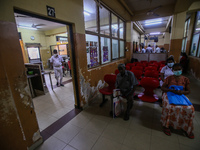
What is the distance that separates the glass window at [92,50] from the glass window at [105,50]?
41cm

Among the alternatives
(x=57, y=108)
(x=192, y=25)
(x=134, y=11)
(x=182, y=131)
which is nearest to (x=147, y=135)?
(x=182, y=131)

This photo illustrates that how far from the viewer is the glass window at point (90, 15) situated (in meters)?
3.39

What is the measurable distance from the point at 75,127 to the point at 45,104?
1.70 meters

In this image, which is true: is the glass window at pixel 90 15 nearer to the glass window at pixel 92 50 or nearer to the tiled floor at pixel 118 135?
the glass window at pixel 92 50

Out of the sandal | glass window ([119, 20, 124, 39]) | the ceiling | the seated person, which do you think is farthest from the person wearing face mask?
the ceiling

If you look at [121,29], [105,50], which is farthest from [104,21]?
[121,29]

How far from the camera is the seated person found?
1.86m

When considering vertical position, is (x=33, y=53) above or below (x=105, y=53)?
above

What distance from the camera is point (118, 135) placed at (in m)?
2.08

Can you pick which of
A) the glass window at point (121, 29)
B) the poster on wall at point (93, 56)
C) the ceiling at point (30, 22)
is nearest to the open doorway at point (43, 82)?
the ceiling at point (30, 22)

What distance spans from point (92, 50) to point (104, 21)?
1590mm

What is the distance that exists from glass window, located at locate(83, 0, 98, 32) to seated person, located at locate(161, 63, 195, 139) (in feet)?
8.90

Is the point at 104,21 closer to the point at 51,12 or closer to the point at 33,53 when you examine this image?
the point at 51,12

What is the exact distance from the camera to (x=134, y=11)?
6266 mm
